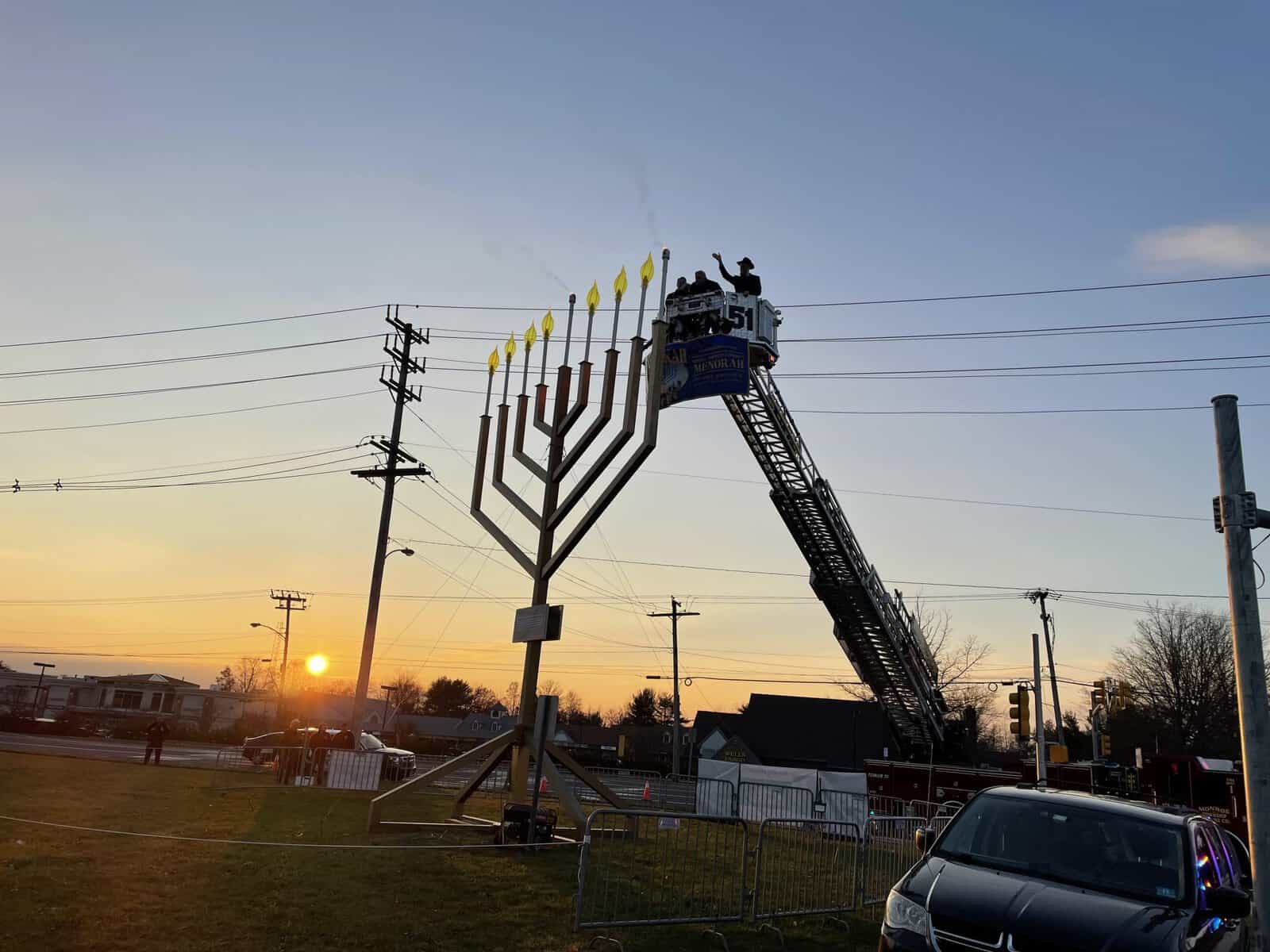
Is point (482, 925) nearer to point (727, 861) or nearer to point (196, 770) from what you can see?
point (727, 861)

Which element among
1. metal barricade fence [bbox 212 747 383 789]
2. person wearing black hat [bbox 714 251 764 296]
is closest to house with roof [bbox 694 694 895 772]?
metal barricade fence [bbox 212 747 383 789]

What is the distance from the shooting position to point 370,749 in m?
31.2

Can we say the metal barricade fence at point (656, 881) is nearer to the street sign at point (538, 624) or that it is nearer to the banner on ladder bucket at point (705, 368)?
the street sign at point (538, 624)

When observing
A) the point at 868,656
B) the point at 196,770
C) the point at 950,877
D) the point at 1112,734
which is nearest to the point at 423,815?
the point at 950,877

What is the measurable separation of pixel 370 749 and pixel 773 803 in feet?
53.5

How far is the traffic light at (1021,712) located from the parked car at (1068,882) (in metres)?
20.4

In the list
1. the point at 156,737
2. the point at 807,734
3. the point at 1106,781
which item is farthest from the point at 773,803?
the point at 807,734

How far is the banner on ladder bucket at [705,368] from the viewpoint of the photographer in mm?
16000

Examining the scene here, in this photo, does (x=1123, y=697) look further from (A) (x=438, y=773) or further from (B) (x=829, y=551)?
(A) (x=438, y=773)

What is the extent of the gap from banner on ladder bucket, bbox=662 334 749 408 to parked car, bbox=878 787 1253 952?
9.87m

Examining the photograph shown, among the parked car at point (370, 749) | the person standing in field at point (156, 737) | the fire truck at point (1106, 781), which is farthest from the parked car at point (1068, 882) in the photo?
the person standing in field at point (156, 737)

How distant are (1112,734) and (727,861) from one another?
71.2 meters

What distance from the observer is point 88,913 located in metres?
7.17

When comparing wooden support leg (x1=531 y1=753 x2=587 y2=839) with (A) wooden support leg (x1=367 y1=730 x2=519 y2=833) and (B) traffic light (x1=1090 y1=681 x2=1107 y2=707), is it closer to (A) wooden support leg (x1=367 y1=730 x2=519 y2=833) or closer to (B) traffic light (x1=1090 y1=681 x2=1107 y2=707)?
(A) wooden support leg (x1=367 y1=730 x2=519 y2=833)
